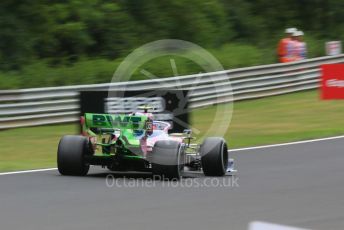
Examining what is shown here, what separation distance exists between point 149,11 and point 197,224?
2073 centimetres

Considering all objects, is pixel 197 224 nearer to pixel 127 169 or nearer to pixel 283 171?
pixel 127 169

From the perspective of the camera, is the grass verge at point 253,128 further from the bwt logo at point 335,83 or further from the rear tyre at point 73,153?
the rear tyre at point 73,153

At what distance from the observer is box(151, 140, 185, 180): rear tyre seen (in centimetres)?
1011

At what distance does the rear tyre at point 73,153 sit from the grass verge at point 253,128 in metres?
1.82

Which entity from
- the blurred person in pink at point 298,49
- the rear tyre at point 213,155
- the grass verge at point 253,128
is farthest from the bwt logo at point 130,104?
the blurred person in pink at point 298,49

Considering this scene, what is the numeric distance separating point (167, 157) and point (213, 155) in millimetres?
846

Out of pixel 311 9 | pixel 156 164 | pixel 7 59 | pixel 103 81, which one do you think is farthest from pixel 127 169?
pixel 311 9

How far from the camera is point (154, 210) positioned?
27.6 feet

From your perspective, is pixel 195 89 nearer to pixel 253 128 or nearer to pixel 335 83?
pixel 253 128

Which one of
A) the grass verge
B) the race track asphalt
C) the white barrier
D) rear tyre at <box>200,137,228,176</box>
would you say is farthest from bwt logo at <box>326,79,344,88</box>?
rear tyre at <box>200,137,228,176</box>

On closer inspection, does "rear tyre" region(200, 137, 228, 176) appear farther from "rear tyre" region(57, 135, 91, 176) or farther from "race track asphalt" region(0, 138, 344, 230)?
"rear tyre" region(57, 135, 91, 176)

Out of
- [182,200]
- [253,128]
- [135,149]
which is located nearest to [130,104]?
[135,149]

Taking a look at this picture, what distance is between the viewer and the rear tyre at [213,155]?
10.7 metres

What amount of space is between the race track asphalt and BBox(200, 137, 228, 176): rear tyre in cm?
15
